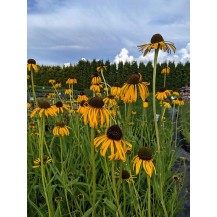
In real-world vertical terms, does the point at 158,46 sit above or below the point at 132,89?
above

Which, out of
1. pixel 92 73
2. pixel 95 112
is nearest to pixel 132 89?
pixel 95 112

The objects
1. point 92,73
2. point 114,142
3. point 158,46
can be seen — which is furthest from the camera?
point 92,73

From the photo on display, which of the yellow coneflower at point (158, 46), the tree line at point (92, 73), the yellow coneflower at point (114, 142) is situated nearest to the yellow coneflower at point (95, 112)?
the yellow coneflower at point (114, 142)

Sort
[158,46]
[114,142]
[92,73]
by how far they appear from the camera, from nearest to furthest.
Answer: [114,142] → [158,46] → [92,73]

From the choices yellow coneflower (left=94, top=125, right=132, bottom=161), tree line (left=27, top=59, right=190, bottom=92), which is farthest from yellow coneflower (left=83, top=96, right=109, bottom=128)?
tree line (left=27, top=59, right=190, bottom=92)

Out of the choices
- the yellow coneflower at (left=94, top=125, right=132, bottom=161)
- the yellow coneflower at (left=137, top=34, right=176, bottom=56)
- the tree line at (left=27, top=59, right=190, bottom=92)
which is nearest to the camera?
the yellow coneflower at (left=94, top=125, right=132, bottom=161)

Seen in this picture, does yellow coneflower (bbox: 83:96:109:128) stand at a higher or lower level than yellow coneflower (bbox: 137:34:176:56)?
lower

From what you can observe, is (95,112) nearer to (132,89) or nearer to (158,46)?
(132,89)

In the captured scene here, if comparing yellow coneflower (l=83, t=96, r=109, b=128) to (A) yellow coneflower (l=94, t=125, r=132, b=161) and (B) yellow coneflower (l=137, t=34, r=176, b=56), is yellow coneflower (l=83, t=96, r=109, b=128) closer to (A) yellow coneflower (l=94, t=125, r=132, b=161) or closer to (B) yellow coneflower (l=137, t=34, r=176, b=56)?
(A) yellow coneflower (l=94, t=125, r=132, b=161)

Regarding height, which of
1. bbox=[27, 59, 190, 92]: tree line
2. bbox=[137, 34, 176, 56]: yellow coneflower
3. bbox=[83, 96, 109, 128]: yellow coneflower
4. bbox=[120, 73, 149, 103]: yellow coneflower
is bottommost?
bbox=[83, 96, 109, 128]: yellow coneflower

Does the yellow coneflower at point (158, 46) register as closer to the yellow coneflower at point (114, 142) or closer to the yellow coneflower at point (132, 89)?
the yellow coneflower at point (132, 89)

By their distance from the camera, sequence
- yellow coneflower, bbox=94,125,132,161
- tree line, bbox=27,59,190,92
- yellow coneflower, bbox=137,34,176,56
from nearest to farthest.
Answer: yellow coneflower, bbox=94,125,132,161 → yellow coneflower, bbox=137,34,176,56 → tree line, bbox=27,59,190,92
